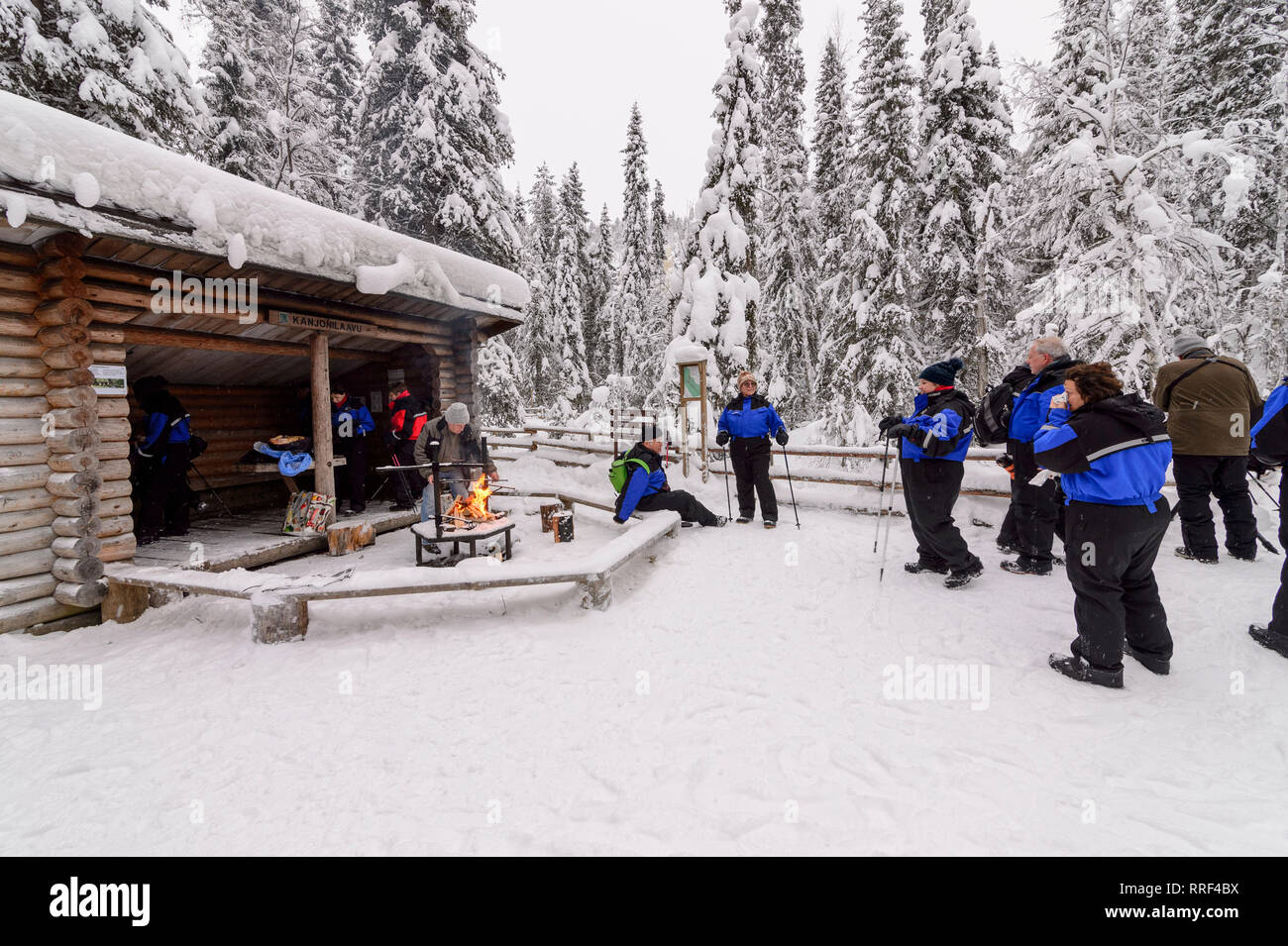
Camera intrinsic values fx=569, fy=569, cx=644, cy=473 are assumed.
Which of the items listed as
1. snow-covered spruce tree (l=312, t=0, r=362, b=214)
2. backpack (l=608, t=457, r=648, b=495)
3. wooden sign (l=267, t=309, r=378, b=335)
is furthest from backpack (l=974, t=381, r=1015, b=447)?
snow-covered spruce tree (l=312, t=0, r=362, b=214)

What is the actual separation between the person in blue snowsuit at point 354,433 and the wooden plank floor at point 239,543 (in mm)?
386

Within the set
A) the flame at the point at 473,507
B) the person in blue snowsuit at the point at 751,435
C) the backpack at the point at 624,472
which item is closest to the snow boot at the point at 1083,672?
the person in blue snowsuit at the point at 751,435

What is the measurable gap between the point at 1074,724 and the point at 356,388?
12580mm

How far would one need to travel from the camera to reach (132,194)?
5.15 metres

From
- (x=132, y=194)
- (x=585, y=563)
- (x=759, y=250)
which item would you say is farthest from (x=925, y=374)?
(x=759, y=250)

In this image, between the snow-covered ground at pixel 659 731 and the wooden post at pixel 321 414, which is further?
the wooden post at pixel 321 414

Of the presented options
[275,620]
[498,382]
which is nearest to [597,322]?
[498,382]

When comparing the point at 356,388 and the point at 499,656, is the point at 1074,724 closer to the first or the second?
the point at 499,656

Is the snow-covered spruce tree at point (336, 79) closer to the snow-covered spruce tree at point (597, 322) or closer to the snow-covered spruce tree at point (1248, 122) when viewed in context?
→ the snow-covered spruce tree at point (597, 322)

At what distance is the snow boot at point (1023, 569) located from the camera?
5918 millimetres

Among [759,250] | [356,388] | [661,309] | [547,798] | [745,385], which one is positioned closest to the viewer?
[547,798]

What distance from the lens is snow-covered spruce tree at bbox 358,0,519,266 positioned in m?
13.9

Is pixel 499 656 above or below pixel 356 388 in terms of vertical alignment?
below
